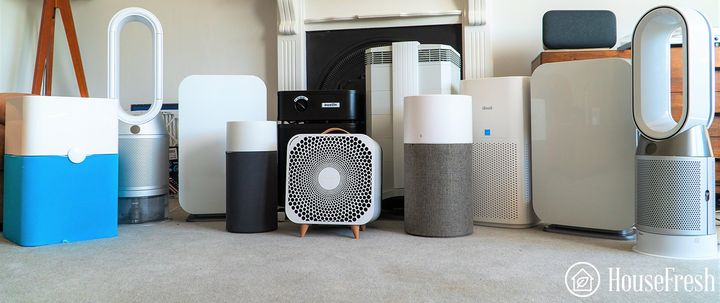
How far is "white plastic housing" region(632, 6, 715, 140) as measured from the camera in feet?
4.73

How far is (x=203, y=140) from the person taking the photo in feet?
7.44

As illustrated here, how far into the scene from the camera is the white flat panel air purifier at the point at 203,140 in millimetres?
2252

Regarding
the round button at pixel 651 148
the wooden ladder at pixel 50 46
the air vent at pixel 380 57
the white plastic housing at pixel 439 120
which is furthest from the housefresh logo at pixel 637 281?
the wooden ladder at pixel 50 46

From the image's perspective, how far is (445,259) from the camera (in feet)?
4.81

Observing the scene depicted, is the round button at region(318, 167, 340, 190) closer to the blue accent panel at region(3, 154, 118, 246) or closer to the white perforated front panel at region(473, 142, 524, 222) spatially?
the white perforated front panel at region(473, 142, 524, 222)

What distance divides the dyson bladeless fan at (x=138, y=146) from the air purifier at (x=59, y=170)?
0.92 ft

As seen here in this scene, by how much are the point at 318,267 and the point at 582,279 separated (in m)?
0.69

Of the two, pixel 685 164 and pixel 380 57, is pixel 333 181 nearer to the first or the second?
pixel 380 57

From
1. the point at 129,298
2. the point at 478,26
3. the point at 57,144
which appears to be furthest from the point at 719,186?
the point at 57,144

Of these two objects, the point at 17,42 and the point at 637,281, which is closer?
the point at 637,281

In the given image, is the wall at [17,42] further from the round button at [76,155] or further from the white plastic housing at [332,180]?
the white plastic housing at [332,180]

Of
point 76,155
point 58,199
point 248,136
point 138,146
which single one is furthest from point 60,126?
point 248,136

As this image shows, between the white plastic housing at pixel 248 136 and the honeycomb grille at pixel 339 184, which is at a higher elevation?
the white plastic housing at pixel 248 136

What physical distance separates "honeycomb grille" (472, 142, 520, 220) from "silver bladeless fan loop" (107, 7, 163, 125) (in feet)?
4.59
